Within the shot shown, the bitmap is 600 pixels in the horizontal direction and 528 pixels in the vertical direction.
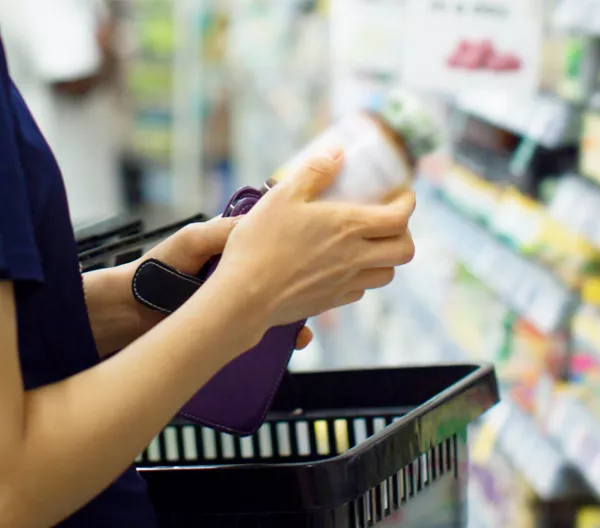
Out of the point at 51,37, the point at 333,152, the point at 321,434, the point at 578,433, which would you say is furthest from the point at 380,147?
the point at 51,37

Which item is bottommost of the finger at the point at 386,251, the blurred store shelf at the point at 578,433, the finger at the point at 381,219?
the blurred store shelf at the point at 578,433

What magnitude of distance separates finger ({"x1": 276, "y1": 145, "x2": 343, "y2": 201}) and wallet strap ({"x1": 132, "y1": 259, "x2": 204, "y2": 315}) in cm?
17

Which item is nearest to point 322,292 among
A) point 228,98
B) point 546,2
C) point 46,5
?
point 546,2

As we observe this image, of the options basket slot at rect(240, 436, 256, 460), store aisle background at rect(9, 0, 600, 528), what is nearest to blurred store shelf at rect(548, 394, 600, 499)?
store aisle background at rect(9, 0, 600, 528)

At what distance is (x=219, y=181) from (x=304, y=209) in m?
5.94

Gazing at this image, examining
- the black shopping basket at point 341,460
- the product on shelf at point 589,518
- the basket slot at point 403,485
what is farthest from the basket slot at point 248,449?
the product on shelf at point 589,518

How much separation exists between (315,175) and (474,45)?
1.18 metres

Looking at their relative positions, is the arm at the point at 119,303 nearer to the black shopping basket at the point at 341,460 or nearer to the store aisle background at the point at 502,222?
the black shopping basket at the point at 341,460

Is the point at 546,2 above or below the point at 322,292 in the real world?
above

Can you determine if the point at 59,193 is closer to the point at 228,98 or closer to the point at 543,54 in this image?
the point at 543,54

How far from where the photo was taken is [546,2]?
6.73 ft

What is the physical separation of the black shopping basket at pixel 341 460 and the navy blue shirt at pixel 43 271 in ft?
0.24

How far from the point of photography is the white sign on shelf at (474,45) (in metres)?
2.02

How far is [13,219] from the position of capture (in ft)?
2.63
